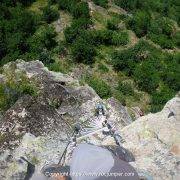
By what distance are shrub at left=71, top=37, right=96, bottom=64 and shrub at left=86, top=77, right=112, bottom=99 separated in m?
2.13

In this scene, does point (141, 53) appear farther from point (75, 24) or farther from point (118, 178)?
point (118, 178)

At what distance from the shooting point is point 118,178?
1009 centimetres

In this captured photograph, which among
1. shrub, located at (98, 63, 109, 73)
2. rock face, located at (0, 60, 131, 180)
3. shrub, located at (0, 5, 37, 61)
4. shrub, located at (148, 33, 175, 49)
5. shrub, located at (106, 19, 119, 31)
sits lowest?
shrub, located at (148, 33, 175, 49)

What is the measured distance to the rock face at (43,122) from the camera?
12.5 metres

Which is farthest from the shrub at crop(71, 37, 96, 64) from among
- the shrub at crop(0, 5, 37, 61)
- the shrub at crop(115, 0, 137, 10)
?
the shrub at crop(115, 0, 137, 10)

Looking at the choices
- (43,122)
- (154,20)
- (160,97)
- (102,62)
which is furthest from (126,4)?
(43,122)

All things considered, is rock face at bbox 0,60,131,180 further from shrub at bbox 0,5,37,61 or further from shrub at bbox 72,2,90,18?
shrub at bbox 72,2,90,18

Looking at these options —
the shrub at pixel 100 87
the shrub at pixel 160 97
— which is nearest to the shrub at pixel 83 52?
the shrub at pixel 100 87

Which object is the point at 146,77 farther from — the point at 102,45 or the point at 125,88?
the point at 102,45

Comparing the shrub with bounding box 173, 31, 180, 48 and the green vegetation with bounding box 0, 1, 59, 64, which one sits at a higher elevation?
the green vegetation with bounding box 0, 1, 59, 64

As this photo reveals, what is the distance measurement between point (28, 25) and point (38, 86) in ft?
51.3

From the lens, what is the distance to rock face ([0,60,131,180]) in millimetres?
12484

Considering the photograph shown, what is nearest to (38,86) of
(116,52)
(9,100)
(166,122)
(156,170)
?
(9,100)

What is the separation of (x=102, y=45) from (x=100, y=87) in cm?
596
